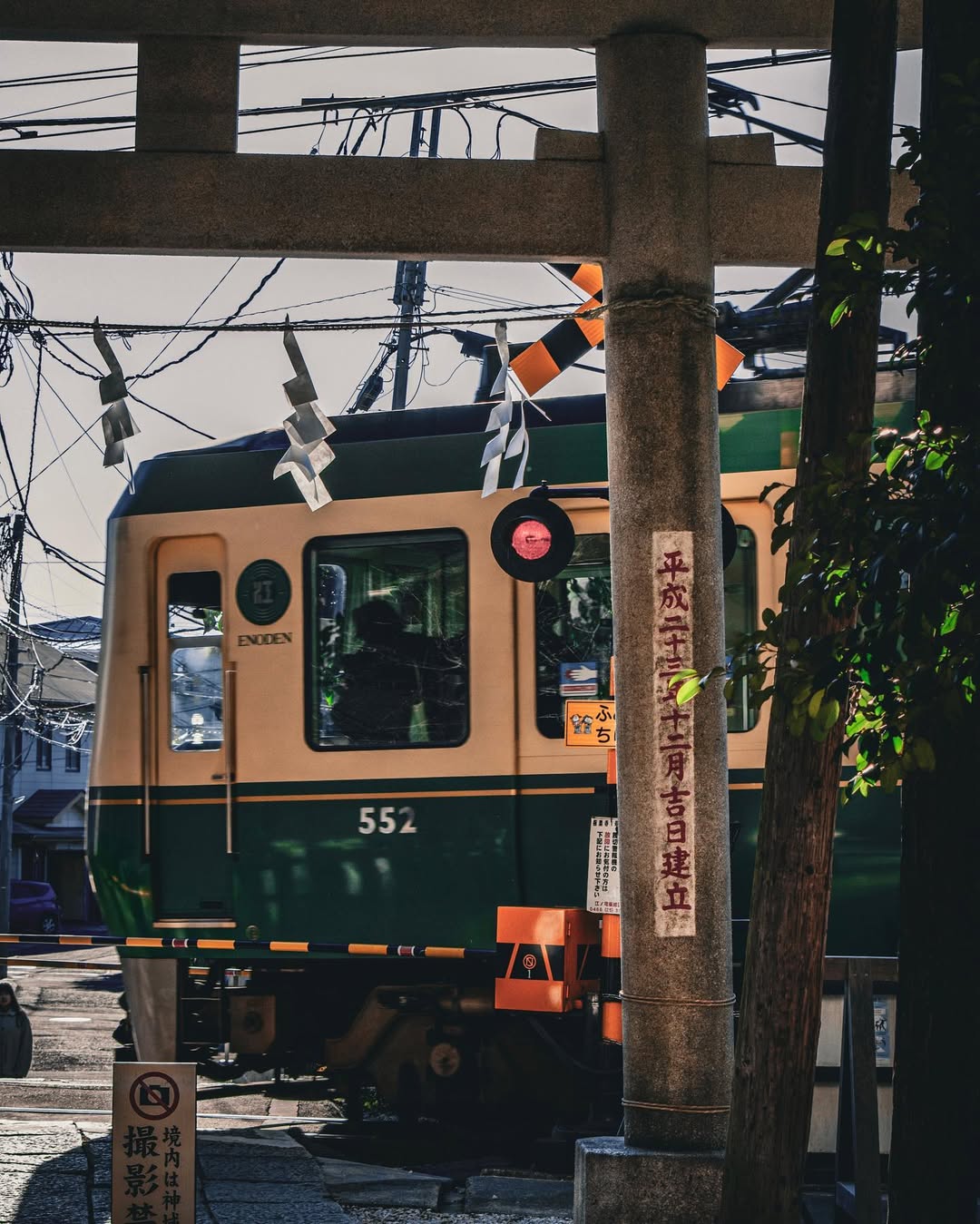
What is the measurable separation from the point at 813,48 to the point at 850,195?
1886 mm

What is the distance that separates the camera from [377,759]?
7.69 metres

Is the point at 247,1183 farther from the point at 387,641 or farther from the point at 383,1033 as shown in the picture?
the point at 387,641

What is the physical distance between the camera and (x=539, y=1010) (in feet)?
23.2

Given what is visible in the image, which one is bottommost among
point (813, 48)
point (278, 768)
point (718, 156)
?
point (278, 768)

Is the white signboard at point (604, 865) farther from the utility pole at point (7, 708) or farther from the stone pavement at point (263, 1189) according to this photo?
the utility pole at point (7, 708)

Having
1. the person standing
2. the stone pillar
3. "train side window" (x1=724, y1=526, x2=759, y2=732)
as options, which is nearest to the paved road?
the person standing

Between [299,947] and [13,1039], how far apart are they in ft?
5.76

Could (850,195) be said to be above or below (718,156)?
below

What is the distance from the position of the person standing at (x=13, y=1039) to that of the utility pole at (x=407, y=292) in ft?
31.7

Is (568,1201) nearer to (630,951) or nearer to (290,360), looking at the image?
(630,951)

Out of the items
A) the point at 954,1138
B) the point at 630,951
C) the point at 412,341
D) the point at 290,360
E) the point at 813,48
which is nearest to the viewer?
the point at 954,1138

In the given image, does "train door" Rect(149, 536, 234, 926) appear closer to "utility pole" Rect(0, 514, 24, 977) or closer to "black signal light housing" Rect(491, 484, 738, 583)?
"black signal light housing" Rect(491, 484, 738, 583)

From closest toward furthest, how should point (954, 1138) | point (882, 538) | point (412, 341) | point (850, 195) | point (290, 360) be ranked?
1. point (882, 538)
2. point (954, 1138)
3. point (850, 195)
4. point (290, 360)
5. point (412, 341)

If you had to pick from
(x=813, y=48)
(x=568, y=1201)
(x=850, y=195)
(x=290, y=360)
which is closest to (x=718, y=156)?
(x=813, y=48)
